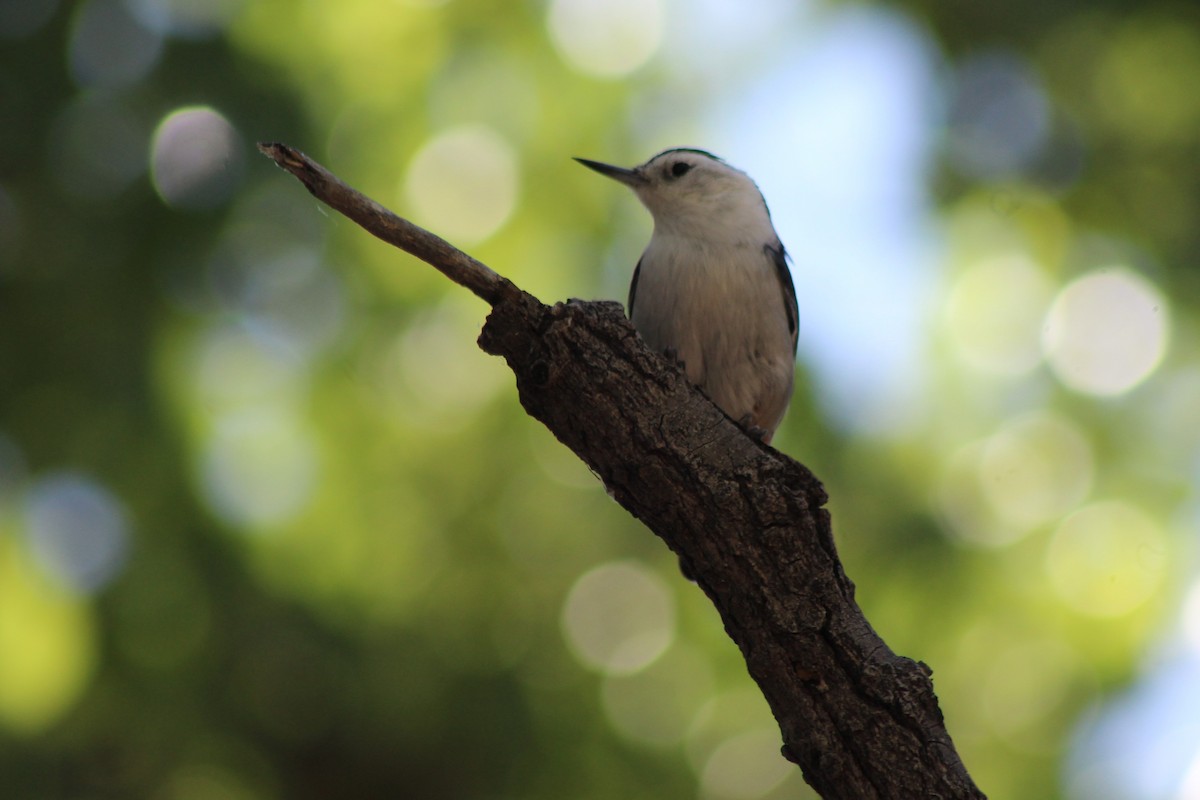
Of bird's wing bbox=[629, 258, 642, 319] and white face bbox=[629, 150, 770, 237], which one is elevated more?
white face bbox=[629, 150, 770, 237]

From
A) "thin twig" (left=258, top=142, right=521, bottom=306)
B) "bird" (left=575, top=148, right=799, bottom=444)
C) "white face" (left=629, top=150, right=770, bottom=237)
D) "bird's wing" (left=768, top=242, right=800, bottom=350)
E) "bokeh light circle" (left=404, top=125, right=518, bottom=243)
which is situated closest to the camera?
"thin twig" (left=258, top=142, right=521, bottom=306)

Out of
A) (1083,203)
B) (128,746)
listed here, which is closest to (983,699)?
(1083,203)

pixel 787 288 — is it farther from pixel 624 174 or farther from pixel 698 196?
pixel 624 174

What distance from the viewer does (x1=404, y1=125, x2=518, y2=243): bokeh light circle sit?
5.48 metres

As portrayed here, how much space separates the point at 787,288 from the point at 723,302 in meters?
0.43

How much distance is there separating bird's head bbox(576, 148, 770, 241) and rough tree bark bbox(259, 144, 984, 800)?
6.13 ft

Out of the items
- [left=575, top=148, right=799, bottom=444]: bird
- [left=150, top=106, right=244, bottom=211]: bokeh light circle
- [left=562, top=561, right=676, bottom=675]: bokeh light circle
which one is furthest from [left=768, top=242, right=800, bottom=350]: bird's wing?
[left=150, top=106, right=244, bottom=211]: bokeh light circle

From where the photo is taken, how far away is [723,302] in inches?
155

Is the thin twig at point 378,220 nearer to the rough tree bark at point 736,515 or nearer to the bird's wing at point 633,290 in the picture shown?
the rough tree bark at point 736,515

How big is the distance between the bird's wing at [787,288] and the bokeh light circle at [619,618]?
5.08 ft

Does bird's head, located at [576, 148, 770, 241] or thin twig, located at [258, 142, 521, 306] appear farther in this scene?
bird's head, located at [576, 148, 770, 241]

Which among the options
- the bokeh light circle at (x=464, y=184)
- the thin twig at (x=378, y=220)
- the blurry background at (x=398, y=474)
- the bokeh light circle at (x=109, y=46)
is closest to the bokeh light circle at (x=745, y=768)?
the blurry background at (x=398, y=474)

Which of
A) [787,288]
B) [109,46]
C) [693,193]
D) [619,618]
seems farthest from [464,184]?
[619,618]

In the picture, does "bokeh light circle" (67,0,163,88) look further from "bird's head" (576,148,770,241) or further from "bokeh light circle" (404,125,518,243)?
"bird's head" (576,148,770,241)
